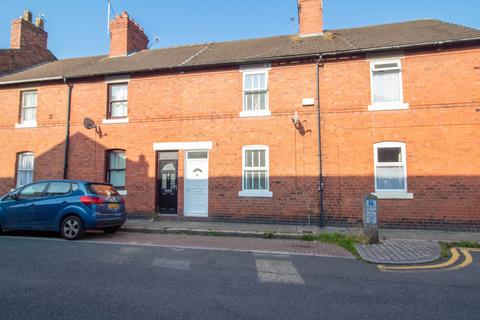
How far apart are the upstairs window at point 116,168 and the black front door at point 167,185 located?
5.45ft

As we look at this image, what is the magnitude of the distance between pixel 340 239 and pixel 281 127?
462cm

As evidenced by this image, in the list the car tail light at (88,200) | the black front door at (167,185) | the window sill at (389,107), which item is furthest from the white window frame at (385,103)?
the car tail light at (88,200)

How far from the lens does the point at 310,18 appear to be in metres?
13.8

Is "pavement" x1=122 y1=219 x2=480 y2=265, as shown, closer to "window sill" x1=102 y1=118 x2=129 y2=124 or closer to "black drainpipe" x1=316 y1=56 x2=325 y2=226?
"black drainpipe" x1=316 y1=56 x2=325 y2=226

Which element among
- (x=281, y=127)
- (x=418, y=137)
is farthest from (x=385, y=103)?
(x=281, y=127)

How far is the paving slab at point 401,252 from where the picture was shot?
21.1 ft

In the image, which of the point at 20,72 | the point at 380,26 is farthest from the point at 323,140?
the point at 20,72

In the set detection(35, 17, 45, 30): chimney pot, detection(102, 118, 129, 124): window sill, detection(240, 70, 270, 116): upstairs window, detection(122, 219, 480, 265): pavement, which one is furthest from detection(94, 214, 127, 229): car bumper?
detection(35, 17, 45, 30): chimney pot

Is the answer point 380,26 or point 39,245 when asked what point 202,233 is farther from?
point 380,26

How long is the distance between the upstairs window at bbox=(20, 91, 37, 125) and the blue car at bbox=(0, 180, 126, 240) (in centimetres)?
637

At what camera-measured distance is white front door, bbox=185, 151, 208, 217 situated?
11820 mm

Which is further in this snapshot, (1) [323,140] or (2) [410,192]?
(1) [323,140]

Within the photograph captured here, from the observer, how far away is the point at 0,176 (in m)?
13.9

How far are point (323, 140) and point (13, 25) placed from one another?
61.2ft
